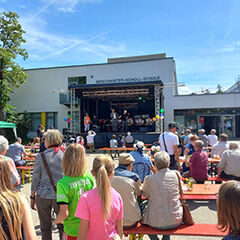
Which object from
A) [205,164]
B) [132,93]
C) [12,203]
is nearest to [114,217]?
[12,203]

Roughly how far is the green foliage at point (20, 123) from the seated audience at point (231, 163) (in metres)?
20.0

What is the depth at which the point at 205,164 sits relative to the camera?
4.99 metres

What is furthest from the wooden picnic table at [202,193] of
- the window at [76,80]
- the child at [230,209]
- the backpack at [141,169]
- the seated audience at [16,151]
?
the window at [76,80]

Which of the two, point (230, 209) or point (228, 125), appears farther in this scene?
point (228, 125)

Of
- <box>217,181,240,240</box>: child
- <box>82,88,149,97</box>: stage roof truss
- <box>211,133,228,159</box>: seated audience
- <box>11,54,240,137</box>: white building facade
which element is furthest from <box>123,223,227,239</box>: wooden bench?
<box>82,88,149,97</box>: stage roof truss

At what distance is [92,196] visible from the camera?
1.72 m

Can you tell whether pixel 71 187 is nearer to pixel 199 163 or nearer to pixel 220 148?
A: pixel 199 163

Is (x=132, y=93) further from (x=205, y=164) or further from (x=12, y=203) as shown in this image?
(x=12, y=203)

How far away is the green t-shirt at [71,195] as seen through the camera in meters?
2.09

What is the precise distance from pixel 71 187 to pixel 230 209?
1.31m

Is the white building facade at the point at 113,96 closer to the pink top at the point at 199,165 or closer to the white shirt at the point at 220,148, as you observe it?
the white shirt at the point at 220,148

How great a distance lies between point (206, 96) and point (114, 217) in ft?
64.1

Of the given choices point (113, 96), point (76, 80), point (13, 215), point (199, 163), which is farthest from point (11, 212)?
point (76, 80)

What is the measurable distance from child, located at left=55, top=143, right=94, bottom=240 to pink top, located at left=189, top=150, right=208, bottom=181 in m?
3.32
